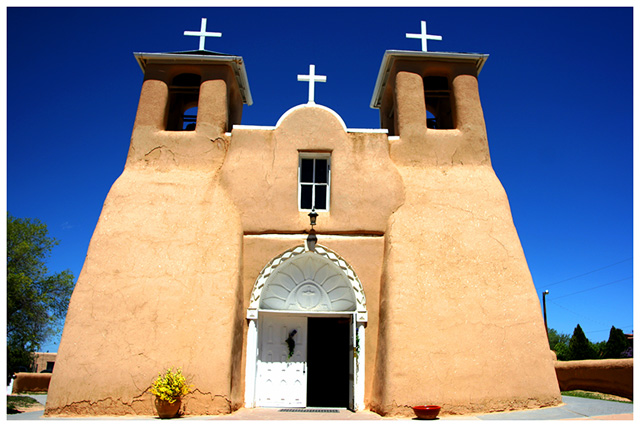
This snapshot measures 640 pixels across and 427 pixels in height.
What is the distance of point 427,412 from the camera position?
8562 mm

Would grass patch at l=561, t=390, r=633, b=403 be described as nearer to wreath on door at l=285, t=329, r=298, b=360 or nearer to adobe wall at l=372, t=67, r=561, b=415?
adobe wall at l=372, t=67, r=561, b=415

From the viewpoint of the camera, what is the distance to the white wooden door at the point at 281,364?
10.3m

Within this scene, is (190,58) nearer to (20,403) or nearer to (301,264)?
(301,264)

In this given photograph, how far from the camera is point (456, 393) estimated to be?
356 inches

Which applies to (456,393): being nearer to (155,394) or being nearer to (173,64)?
(155,394)

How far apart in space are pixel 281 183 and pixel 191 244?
8.17ft

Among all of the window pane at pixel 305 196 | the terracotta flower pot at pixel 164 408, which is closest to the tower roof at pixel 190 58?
the window pane at pixel 305 196

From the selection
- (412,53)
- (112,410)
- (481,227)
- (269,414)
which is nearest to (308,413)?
(269,414)

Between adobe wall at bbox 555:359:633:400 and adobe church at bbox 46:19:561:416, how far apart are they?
221 centimetres

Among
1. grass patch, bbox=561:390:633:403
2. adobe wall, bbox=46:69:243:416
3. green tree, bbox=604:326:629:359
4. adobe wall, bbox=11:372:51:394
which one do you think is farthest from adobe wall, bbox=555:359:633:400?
adobe wall, bbox=11:372:51:394

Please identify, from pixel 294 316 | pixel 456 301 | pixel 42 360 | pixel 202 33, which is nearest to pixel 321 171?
pixel 294 316

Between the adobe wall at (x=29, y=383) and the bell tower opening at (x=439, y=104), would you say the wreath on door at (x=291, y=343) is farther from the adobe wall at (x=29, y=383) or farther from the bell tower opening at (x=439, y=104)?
the adobe wall at (x=29, y=383)

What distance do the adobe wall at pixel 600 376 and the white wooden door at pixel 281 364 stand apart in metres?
7.07

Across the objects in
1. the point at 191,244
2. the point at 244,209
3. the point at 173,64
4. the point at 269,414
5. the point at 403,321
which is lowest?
the point at 269,414
